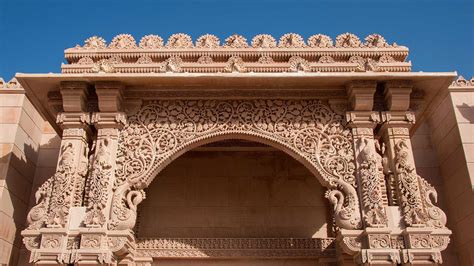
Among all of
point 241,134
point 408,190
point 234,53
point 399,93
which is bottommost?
point 408,190

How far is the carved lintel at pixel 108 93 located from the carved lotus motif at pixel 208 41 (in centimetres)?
173

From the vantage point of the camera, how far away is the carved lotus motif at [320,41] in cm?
694

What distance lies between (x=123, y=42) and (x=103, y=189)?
8.86 feet

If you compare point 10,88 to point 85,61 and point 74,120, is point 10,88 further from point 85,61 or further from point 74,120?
point 74,120

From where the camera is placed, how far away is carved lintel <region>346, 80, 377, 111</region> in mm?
5781

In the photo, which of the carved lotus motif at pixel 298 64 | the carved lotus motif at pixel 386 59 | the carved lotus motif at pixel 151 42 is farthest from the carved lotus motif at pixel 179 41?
the carved lotus motif at pixel 386 59

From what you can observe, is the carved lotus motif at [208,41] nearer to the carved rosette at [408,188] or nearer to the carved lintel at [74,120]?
the carved lintel at [74,120]

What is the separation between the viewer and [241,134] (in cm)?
589

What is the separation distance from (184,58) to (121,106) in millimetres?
1470

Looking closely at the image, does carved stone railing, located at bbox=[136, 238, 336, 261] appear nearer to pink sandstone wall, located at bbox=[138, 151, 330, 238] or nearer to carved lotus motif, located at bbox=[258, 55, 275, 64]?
pink sandstone wall, located at bbox=[138, 151, 330, 238]

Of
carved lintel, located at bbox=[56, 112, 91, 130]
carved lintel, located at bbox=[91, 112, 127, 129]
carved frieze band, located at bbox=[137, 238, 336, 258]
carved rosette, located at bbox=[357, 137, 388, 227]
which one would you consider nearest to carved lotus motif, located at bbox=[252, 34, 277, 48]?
carved rosette, located at bbox=[357, 137, 388, 227]

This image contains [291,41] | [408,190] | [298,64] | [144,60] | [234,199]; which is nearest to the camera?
[408,190]

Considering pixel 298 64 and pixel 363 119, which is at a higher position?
pixel 298 64

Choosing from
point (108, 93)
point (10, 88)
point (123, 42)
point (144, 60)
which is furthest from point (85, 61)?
point (10, 88)
